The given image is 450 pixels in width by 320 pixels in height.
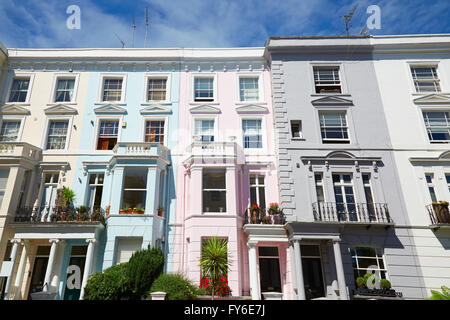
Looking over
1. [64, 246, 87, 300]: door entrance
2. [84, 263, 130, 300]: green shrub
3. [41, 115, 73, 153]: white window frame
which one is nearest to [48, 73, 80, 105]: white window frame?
[41, 115, 73, 153]: white window frame

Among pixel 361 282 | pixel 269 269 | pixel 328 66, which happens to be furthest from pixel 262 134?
pixel 361 282

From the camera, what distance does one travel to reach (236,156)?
16.4 metres

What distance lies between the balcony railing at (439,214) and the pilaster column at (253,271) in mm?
8636

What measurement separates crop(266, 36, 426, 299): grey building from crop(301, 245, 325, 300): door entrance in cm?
4

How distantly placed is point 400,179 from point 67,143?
1802 cm

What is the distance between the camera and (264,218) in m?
15.2

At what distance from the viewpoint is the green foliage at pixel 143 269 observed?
12673 mm

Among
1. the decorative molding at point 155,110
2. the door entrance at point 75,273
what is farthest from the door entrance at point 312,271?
the decorative molding at point 155,110

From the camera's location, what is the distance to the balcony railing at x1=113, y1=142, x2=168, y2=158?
1628 centimetres

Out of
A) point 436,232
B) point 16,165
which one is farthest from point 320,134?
point 16,165

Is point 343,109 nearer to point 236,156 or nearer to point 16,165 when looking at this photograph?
point 236,156

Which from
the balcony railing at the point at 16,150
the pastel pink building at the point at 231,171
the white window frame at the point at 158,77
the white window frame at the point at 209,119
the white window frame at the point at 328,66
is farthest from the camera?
the white window frame at the point at 158,77

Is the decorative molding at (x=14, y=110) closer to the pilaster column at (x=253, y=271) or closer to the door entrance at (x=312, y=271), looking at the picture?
the pilaster column at (x=253, y=271)

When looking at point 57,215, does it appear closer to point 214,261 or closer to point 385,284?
point 214,261
